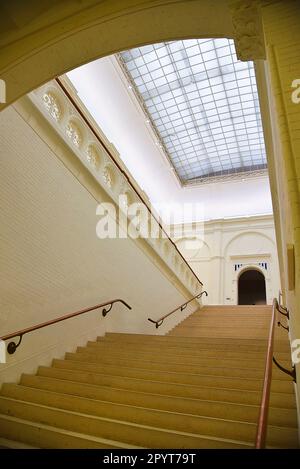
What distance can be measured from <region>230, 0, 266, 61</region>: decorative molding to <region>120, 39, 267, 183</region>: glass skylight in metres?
10.2

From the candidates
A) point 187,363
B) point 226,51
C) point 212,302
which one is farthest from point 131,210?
point 212,302

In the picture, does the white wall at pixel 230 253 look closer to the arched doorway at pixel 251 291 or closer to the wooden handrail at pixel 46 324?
the arched doorway at pixel 251 291

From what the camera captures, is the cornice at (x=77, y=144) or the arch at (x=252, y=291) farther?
the arch at (x=252, y=291)

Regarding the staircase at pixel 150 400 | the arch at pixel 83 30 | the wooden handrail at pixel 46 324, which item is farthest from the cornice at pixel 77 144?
the staircase at pixel 150 400

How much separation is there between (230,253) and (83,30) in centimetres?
1478


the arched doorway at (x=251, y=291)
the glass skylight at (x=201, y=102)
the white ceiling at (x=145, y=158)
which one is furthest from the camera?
the arched doorway at (x=251, y=291)

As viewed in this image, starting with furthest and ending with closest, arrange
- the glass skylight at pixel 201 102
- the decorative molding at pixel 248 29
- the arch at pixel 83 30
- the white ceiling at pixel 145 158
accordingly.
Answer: the white ceiling at pixel 145 158, the glass skylight at pixel 201 102, the arch at pixel 83 30, the decorative molding at pixel 248 29

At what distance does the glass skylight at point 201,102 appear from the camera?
12000 mm

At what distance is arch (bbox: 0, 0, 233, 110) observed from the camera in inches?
Answer: 102

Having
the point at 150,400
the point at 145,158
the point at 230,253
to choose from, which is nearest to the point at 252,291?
the point at 230,253

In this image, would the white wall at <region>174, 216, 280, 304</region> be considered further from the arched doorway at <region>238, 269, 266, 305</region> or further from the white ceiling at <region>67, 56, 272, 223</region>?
the arched doorway at <region>238, 269, 266, 305</region>

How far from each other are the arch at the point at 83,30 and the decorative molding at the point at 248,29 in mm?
98

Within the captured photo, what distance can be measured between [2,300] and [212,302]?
12.8 meters

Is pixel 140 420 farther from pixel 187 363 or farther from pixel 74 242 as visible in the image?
pixel 74 242
